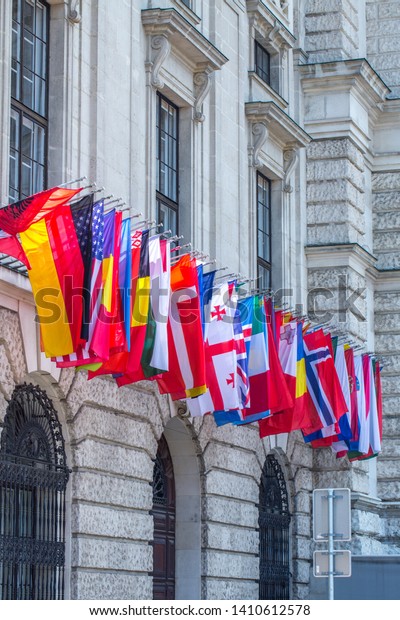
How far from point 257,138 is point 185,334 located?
28.7ft

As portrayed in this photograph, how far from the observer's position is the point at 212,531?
1091 inches

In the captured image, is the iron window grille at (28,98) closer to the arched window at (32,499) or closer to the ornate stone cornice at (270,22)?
the arched window at (32,499)

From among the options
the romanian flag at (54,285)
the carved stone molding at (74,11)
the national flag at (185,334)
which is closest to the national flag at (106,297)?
the romanian flag at (54,285)

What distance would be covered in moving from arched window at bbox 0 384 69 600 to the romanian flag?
172 centimetres

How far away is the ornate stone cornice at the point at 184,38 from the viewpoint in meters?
26.6

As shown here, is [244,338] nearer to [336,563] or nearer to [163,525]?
[163,525]

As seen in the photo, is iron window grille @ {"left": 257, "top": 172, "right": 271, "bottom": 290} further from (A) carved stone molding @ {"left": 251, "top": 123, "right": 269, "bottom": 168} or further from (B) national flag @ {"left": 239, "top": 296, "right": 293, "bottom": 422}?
(B) national flag @ {"left": 239, "top": 296, "right": 293, "bottom": 422}

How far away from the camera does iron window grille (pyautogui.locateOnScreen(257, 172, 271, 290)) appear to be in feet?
107

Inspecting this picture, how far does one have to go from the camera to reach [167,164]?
91.9ft

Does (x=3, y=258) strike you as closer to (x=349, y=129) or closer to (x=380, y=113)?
(x=349, y=129)

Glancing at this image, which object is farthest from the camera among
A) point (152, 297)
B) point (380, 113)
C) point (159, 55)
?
point (380, 113)

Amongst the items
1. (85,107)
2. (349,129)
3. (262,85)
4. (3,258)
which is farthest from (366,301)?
(3,258)

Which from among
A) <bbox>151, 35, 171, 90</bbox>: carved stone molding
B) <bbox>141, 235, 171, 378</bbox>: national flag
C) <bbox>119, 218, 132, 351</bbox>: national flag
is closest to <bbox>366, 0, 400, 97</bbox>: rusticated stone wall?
<bbox>151, 35, 171, 90</bbox>: carved stone molding

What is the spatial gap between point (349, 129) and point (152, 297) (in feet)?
47.3
